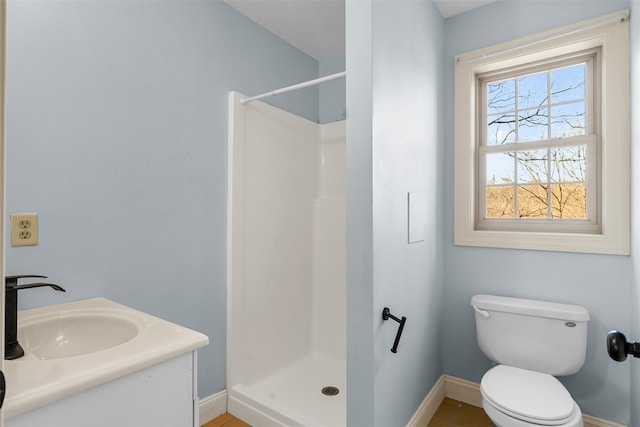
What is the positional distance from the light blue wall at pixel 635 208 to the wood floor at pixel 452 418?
688 millimetres

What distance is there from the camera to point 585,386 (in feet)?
6.07

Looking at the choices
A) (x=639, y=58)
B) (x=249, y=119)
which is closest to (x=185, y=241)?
(x=249, y=119)

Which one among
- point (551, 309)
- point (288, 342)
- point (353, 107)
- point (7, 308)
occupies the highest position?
point (353, 107)

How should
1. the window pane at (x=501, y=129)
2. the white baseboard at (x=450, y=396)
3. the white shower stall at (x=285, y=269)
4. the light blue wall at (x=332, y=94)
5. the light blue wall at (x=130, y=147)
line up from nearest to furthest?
the light blue wall at (x=130, y=147) → the white baseboard at (x=450, y=396) → the white shower stall at (x=285, y=269) → the window pane at (x=501, y=129) → the light blue wall at (x=332, y=94)

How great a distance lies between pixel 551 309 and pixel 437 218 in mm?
743

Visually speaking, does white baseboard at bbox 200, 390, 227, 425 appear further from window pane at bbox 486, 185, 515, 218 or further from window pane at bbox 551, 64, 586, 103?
window pane at bbox 551, 64, 586, 103

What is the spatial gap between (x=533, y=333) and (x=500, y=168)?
99cm

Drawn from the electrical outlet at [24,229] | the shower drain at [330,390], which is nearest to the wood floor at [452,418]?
the shower drain at [330,390]

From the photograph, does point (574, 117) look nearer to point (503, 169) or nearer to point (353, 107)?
point (503, 169)

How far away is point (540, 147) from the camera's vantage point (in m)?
2.07

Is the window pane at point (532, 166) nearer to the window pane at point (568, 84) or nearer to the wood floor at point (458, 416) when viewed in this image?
the window pane at point (568, 84)

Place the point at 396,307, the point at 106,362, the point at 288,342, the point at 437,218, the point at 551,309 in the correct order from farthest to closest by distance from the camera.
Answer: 1. the point at 288,342
2. the point at 437,218
3. the point at 551,309
4. the point at 396,307
5. the point at 106,362

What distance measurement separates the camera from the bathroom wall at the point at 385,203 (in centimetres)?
142

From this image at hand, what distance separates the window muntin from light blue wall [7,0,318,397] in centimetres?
157
